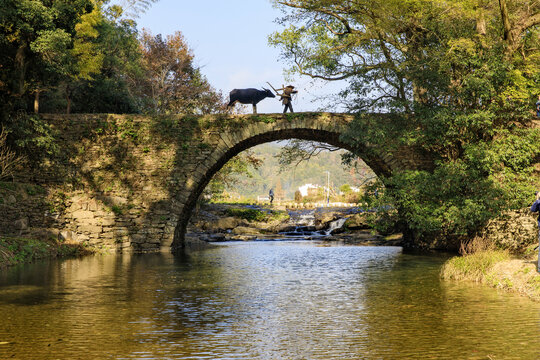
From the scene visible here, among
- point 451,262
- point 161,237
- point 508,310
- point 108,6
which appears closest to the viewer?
point 508,310

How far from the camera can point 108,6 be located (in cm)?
3509

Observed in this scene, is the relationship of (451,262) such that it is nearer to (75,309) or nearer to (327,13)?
(75,309)

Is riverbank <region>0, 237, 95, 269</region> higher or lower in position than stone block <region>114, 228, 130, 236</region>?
lower

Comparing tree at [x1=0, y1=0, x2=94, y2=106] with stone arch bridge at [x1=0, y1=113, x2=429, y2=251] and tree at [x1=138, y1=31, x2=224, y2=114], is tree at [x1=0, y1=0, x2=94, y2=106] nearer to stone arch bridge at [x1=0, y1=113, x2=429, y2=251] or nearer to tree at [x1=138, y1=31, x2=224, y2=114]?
stone arch bridge at [x1=0, y1=113, x2=429, y2=251]

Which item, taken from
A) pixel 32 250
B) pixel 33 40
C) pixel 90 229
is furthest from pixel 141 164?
pixel 33 40

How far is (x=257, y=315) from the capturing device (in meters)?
9.34

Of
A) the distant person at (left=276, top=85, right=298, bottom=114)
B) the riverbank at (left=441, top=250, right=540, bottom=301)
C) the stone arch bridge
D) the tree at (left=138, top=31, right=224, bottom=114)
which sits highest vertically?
the tree at (left=138, top=31, right=224, bottom=114)

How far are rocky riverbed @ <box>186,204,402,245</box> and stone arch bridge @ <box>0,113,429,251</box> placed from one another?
24.6 feet

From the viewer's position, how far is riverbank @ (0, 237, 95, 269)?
57.9 feet

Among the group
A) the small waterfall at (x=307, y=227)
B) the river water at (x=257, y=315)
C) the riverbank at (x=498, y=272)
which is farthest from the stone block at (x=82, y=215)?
the riverbank at (x=498, y=272)

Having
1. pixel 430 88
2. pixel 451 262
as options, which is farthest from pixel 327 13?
pixel 451 262

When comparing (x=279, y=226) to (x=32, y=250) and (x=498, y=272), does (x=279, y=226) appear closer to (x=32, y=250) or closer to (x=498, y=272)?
(x=32, y=250)

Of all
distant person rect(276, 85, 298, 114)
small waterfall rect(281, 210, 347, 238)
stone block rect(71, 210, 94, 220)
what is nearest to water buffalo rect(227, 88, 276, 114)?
distant person rect(276, 85, 298, 114)

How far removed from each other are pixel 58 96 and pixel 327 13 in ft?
51.9
